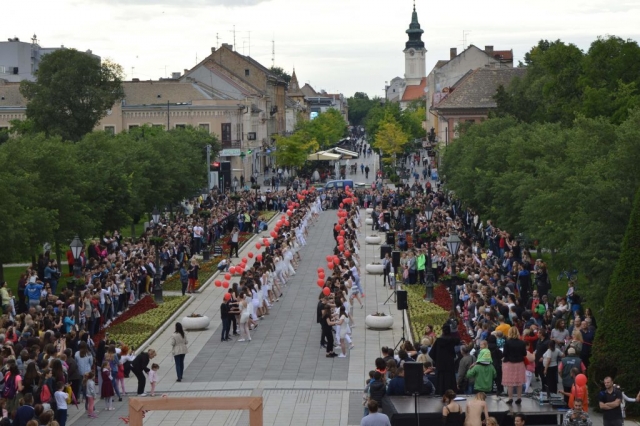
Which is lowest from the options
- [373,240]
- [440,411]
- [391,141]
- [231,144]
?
[373,240]

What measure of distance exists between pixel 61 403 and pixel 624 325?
9.67 m

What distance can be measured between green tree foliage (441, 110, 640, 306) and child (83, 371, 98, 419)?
10418mm

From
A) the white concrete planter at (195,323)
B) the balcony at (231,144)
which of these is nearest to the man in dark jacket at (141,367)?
the white concrete planter at (195,323)

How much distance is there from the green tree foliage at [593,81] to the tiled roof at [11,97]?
51315 mm

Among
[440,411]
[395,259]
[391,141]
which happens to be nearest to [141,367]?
[440,411]

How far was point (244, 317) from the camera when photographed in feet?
98.3

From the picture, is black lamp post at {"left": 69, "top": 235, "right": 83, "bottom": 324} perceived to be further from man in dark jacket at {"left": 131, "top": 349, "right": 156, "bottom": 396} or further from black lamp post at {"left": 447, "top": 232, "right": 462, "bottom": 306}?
black lamp post at {"left": 447, "top": 232, "right": 462, "bottom": 306}

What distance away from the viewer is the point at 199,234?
4988 cm

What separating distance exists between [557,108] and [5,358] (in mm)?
41550

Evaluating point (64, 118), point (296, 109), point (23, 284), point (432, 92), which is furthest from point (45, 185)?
point (296, 109)

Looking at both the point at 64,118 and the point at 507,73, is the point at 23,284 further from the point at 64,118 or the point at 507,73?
the point at 507,73

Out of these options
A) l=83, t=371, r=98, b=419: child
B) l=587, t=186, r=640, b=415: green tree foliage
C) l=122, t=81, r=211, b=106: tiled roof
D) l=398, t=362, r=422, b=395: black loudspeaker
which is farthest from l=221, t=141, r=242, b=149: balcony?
l=398, t=362, r=422, b=395: black loudspeaker

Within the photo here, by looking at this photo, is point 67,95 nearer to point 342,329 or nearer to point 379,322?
point 379,322

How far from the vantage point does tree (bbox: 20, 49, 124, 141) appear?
8150 centimetres
